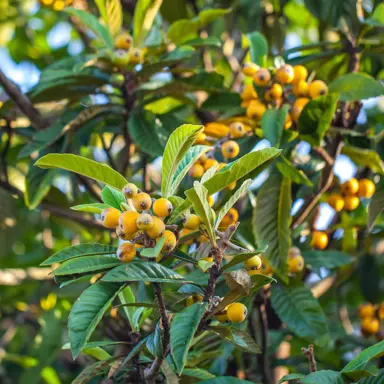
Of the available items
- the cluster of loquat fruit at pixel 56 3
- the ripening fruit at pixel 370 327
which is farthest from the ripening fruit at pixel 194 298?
the cluster of loquat fruit at pixel 56 3

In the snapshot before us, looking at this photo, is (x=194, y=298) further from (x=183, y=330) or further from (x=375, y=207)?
(x=375, y=207)

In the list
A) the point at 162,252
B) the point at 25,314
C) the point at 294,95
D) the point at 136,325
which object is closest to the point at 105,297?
the point at 162,252

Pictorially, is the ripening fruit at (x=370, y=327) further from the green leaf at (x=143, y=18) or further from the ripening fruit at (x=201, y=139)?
the green leaf at (x=143, y=18)

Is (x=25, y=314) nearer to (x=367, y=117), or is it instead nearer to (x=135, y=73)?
(x=135, y=73)

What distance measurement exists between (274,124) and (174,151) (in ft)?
1.66

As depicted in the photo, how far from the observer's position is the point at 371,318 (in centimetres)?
231

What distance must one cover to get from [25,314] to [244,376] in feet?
4.01

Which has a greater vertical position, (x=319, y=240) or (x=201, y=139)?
(x=201, y=139)

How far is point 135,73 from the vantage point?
6.59 feet

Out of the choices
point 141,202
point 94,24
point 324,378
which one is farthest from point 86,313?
point 94,24

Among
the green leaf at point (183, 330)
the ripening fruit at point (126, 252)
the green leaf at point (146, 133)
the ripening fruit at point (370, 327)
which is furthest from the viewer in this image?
the ripening fruit at point (370, 327)

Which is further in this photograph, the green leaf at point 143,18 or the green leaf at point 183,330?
the green leaf at point 143,18

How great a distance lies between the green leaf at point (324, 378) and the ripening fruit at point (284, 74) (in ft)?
2.66

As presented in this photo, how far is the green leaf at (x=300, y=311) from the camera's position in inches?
66.9
